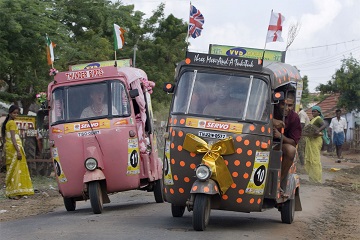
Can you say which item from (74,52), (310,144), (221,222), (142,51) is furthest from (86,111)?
(142,51)

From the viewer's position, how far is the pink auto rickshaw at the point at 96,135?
14125 millimetres

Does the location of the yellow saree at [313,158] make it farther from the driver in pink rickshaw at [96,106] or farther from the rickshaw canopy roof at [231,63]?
the rickshaw canopy roof at [231,63]

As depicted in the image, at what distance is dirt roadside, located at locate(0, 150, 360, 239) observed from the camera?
1290 cm

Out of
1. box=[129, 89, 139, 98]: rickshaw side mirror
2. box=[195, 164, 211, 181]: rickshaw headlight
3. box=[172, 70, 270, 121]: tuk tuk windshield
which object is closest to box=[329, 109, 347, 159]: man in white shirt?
box=[129, 89, 139, 98]: rickshaw side mirror

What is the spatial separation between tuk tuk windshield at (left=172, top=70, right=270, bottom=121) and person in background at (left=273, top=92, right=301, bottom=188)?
1.92 feet

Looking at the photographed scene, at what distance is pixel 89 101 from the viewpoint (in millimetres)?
14727

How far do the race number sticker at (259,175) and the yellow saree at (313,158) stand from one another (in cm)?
856

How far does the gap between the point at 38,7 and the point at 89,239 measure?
12.6 meters

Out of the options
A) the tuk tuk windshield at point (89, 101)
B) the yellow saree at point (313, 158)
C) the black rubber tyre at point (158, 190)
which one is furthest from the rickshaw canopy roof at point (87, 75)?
the yellow saree at point (313, 158)

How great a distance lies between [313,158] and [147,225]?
353 inches

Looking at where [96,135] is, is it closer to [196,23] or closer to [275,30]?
[275,30]

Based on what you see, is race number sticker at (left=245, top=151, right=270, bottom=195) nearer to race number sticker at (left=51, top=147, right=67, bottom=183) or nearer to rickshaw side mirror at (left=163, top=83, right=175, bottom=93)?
rickshaw side mirror at (left=163, top=83, right=175, bottom=93)

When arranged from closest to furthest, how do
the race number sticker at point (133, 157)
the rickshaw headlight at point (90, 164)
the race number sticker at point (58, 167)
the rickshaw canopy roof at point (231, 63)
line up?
the rickshaw canopy roof at point (231, 63) < the rickshaw headlight at point (90, 164) < the race number sticker at point (58, 167) < the race number sticker at point (133, 157)

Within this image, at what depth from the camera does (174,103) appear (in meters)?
12.1
